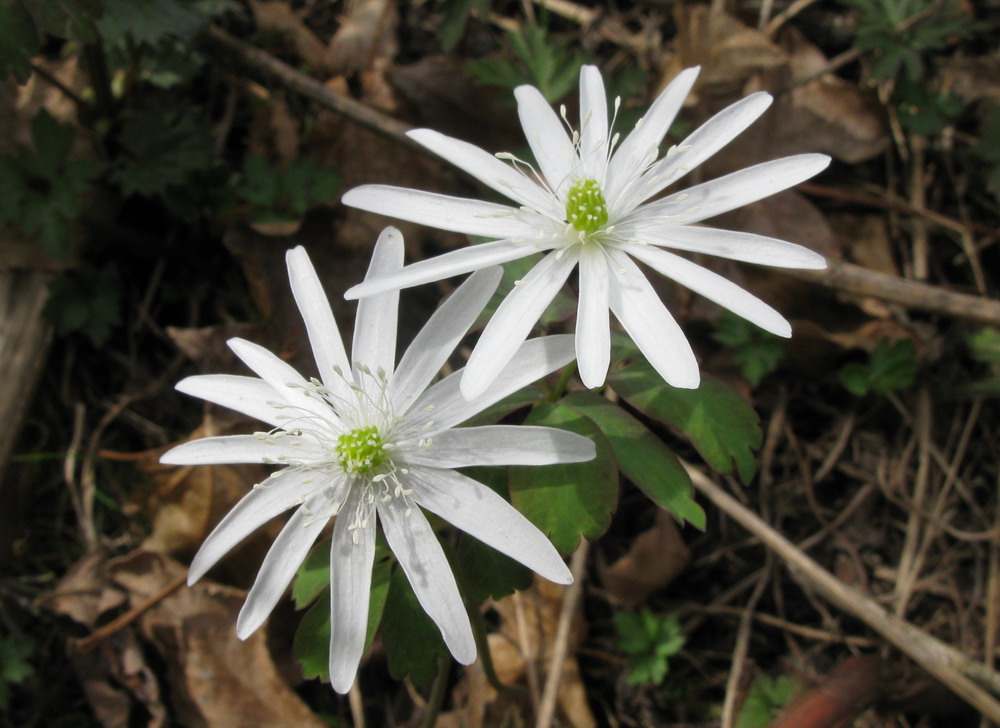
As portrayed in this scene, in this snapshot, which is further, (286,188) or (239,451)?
(286,188)

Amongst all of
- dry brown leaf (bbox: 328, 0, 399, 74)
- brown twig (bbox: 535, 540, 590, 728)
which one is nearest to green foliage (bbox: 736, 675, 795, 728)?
brown twig (bbox: 535, 540, 590, 728)

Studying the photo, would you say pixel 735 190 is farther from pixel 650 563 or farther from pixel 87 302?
pixel 87 302

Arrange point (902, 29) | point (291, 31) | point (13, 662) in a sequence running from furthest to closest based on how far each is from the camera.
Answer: point (291, 31) → point (902, 29) → point (13, 662)

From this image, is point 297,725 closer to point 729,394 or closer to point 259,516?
point 259,516

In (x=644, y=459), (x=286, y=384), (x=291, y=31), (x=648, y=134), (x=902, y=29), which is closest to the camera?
(x=644, y=459)

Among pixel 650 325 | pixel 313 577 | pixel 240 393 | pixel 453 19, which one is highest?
pixel 453 19

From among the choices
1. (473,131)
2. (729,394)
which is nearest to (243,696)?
(729,394)

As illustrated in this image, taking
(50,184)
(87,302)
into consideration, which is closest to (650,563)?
(87,302)

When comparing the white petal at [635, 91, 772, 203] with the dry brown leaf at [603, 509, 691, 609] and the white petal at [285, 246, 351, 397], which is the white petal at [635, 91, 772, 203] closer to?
the white petal at [285, 246, 351, 397]
